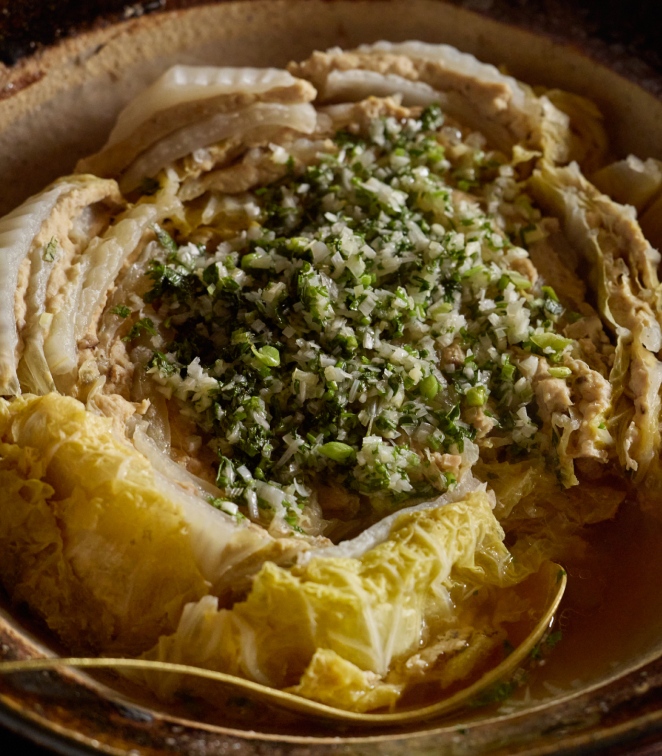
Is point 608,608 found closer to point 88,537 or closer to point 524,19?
point 88,537

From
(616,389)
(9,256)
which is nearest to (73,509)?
(9,256)

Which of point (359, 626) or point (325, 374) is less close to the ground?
point (325, 374)

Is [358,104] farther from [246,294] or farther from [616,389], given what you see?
[616,389]

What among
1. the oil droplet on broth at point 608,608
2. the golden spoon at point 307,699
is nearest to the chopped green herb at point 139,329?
the golden spoon at point 307,699

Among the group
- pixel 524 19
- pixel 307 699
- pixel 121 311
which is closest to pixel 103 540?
pixel 307 699

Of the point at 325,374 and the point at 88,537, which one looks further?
the point at 325,374
